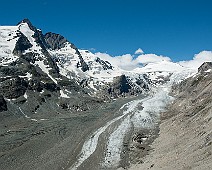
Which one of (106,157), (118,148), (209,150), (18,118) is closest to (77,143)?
(118,148)

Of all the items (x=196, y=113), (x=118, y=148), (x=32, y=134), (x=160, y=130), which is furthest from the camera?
(x=32, y=134)

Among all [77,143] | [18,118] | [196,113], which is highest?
[18,118]

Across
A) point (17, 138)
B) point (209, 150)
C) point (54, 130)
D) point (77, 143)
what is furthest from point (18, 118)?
point (209, 150)

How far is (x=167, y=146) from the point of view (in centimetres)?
8906

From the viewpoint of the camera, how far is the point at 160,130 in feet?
405

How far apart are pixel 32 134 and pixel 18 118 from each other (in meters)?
50.9

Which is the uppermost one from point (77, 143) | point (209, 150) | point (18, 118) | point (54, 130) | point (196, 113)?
point (18, 118)

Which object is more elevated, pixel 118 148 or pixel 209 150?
pixel 118 148

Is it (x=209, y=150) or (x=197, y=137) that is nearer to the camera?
(x=209, y=150)

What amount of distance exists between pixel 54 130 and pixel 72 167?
6000 cm

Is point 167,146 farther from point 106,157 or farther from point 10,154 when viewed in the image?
point 10,154

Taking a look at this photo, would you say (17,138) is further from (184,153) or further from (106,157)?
(184,153)

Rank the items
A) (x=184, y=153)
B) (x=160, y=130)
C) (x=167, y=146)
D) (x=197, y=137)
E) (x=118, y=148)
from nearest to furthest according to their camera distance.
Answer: (x=184, y=153)
(x=197, y=137)
(x=167, y=146)
(x=118, y=148)
(x=160, y=130)

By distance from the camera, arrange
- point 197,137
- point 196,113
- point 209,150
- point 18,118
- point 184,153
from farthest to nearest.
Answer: point 18,118, point 196,113, point 197,137, point 184,153, point 209,150
